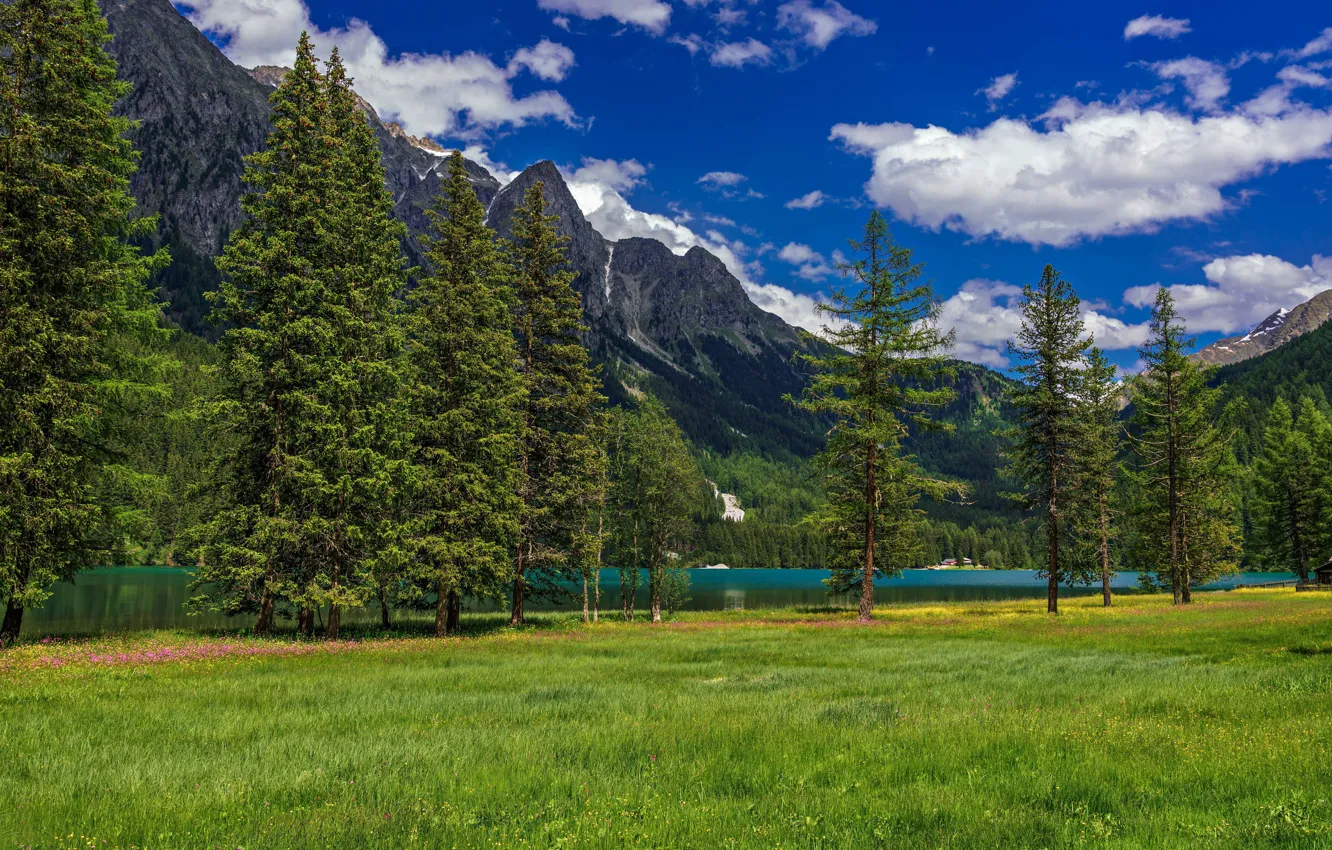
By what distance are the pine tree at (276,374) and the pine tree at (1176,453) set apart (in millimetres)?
44463

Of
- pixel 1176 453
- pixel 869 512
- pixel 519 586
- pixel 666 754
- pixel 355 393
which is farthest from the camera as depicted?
pixel 1176 453

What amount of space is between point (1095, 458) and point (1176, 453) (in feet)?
15.7

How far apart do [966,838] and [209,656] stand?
1933 centimetres

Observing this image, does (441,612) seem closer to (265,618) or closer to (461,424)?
(265,618)

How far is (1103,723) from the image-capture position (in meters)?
9.52

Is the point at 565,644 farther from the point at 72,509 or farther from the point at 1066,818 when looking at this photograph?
the point at 1066,818

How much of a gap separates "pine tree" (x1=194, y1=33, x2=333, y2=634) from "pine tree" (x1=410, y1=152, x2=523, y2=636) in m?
3.84

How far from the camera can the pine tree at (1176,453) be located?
134 feet

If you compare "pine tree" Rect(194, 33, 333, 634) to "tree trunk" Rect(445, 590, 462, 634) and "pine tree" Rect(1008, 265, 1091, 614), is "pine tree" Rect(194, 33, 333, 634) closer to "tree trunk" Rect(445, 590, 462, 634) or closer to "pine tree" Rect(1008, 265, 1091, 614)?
"tree trunk" Rect(445, 590, 462, 634)

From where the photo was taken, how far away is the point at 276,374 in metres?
24.1

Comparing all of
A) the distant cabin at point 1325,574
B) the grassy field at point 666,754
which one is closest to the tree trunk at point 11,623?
the grassy field at point 666,754

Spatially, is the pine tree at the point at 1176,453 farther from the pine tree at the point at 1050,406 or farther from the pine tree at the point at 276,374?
the pine tree at the point at 276,374

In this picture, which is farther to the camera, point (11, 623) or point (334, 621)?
point (334, 621)

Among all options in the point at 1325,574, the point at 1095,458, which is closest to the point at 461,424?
the point at 1095,458
